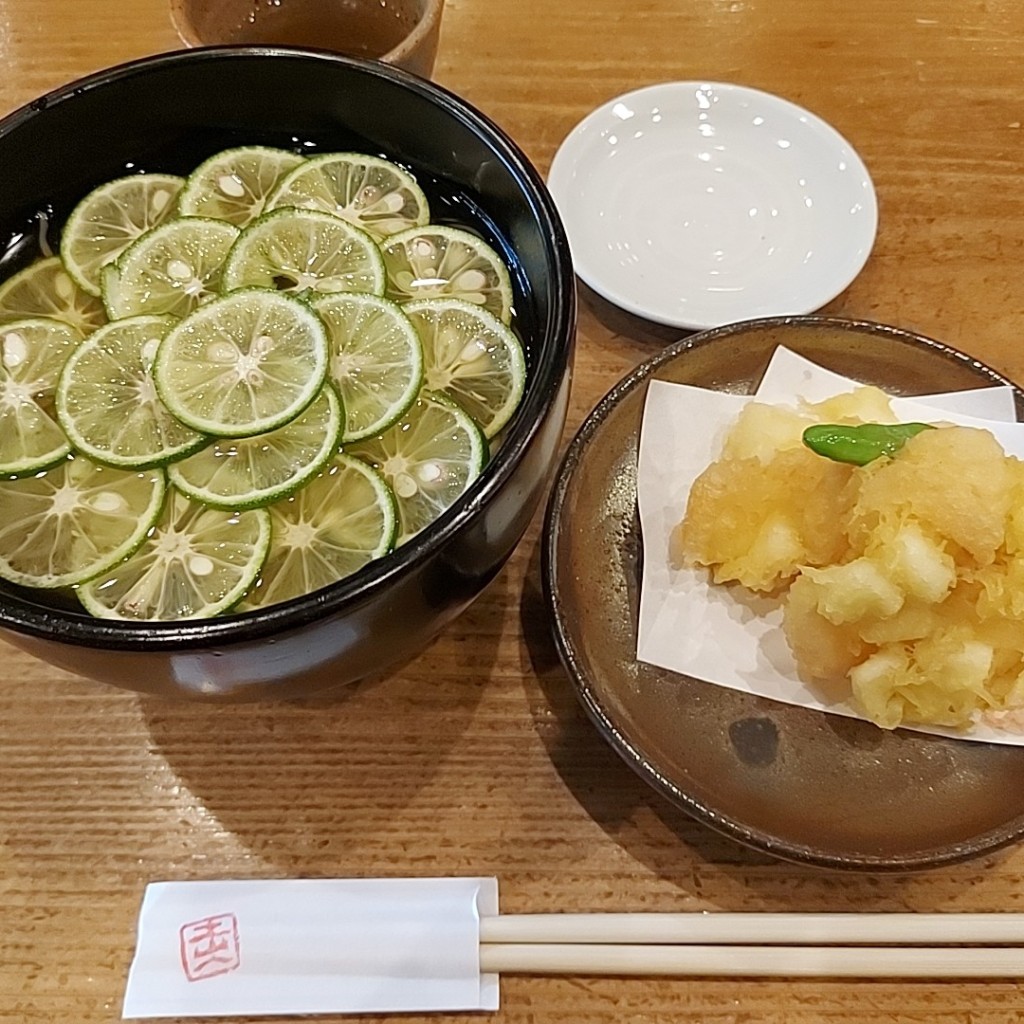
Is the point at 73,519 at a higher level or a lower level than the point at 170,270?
lower

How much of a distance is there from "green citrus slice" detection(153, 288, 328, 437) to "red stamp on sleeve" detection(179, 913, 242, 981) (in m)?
0.50

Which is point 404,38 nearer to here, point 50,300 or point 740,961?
point 50,300

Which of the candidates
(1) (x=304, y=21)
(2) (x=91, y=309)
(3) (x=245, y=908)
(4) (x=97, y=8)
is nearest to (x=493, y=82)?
(1) (x=304, y=21)

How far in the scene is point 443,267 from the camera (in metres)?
1.17

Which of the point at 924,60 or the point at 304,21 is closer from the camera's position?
the point at 304,21

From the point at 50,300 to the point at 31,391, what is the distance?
0.14 meters

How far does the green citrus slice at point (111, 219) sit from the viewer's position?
116cm

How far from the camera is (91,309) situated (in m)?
1.16

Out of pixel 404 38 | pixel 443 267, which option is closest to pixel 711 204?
pixel 404 38

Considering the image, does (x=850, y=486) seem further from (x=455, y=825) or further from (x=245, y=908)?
(x=245, y=908)

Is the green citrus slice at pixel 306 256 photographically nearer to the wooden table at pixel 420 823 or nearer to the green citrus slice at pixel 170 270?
the green citrus slice at pixel 170 270

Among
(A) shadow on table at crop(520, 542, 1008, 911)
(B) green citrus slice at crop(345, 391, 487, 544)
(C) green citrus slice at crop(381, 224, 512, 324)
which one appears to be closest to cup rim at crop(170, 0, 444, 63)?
(C) green citrus slice at crop(381, 224, 512, 324)

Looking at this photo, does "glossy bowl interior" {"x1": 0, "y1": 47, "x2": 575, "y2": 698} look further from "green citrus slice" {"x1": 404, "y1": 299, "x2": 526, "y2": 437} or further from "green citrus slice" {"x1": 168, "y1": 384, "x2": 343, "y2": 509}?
"green citrus slice" {"x1": 168, "y1": 384, "x2": 343, "y2": 509}

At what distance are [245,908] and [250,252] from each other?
71cm
